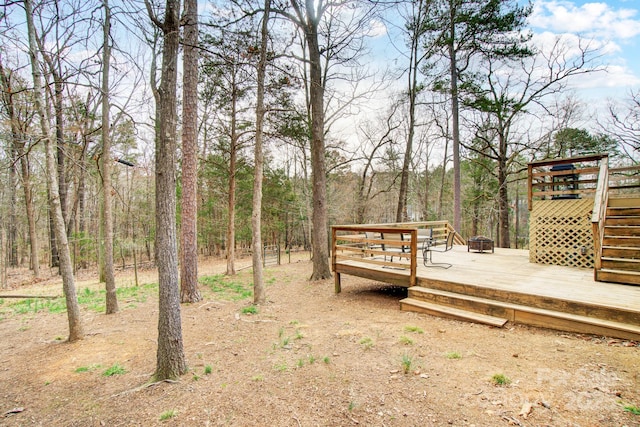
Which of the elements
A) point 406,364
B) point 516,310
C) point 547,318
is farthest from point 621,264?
point 406,364

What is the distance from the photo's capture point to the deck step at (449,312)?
3878mm

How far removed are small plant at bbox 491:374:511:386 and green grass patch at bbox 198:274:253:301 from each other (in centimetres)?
555

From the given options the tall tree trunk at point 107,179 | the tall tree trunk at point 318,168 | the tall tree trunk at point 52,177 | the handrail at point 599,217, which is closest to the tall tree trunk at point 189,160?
the tall tree trunk at point 107,179

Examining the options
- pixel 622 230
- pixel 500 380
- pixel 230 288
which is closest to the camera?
pixel 500 380

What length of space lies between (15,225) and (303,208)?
16803mm

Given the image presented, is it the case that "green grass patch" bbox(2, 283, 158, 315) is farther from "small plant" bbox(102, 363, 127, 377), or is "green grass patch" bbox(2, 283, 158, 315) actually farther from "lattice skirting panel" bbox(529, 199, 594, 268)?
"lattice skirting panel" bbox(529, 199, 594, 268)

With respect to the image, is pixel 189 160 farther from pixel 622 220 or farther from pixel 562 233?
pixel 622 220

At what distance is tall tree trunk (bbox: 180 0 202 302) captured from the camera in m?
5.97

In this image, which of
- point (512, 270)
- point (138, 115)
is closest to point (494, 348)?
point (512, 270)

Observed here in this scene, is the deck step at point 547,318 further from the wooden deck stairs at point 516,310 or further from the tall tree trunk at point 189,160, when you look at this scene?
the tall tree trunk at point 189,160

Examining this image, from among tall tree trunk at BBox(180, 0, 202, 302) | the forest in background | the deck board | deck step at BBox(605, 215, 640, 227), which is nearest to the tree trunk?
the forest in background

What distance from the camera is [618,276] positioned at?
4.33 m

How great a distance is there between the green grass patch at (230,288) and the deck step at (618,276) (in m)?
7.00

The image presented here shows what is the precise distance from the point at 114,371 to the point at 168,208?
86.0 inches
